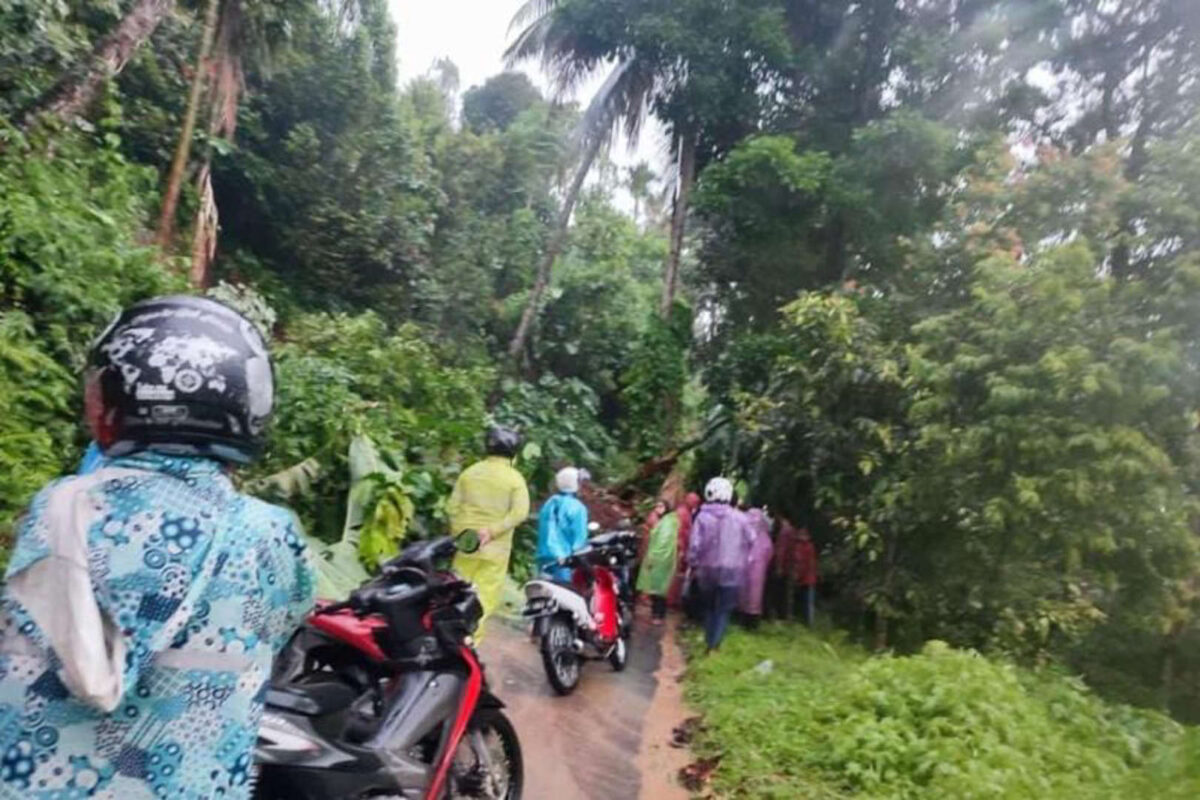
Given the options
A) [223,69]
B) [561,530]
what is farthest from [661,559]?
[223,69]

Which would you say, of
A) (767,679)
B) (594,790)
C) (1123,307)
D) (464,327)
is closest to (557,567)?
(767,679)

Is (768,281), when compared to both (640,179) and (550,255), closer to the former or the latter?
(550,255)

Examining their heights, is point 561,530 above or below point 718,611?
Result: above

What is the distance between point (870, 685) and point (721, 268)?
11.4 m

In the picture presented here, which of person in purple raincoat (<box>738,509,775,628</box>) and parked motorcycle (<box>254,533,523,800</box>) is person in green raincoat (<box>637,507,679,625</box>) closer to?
person in purple raincoat (<box>738,509,775,628</box>)

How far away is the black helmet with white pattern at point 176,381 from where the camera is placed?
1.51m

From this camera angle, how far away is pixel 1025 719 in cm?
550

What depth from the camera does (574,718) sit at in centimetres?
622

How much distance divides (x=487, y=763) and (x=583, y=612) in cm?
298

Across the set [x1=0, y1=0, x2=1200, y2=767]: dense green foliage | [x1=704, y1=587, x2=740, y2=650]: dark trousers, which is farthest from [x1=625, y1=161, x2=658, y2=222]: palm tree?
[x1=704, y1=587, x2=740, y2=650]: dark trousers

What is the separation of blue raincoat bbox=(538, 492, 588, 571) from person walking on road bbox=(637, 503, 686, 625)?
2.49m

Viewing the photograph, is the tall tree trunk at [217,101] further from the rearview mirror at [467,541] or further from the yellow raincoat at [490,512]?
the rearview mirror at [467,541]

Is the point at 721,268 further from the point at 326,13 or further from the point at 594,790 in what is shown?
the point at 594,790

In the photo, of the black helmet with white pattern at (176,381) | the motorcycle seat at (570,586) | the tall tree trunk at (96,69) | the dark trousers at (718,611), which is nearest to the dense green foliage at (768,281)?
the tall tree trunk at (96,69)
